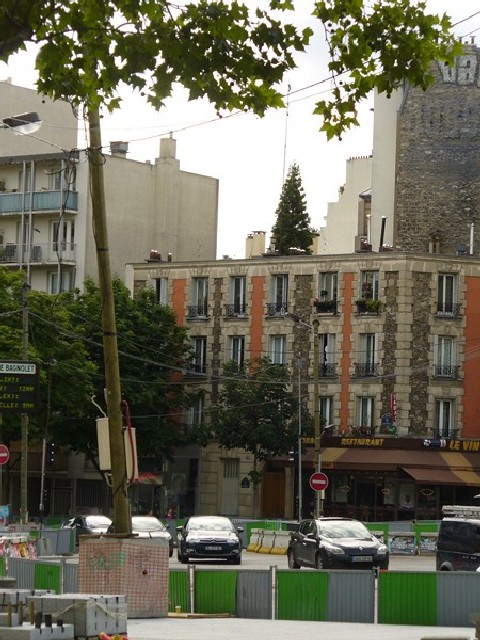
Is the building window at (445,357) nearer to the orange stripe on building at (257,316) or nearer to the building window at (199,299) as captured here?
the orange stripe on building at (257,316)

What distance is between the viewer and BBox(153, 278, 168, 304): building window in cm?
8056

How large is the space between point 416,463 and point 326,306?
8833 millimetres

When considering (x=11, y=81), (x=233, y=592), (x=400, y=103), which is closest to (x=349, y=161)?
(x=400, y=103)

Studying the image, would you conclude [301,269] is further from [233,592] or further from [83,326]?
[233,592]

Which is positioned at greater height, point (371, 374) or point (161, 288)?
point (161, 288)

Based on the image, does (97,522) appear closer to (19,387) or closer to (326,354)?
(19,387)

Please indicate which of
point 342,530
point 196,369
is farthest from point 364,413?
point 342,530

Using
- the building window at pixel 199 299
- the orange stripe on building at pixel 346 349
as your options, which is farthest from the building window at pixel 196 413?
the orange stripe on building at pixel 346 349

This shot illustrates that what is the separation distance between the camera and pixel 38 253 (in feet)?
282

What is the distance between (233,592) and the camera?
28.8 m

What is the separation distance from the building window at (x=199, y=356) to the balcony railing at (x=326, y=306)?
6162 mm

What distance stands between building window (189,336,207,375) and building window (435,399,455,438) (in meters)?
11.5

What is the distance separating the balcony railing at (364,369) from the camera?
243 ft

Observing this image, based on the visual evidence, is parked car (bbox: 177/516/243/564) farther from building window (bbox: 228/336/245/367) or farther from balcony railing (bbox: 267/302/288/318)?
building window (bbox: 228/336/245/367)
